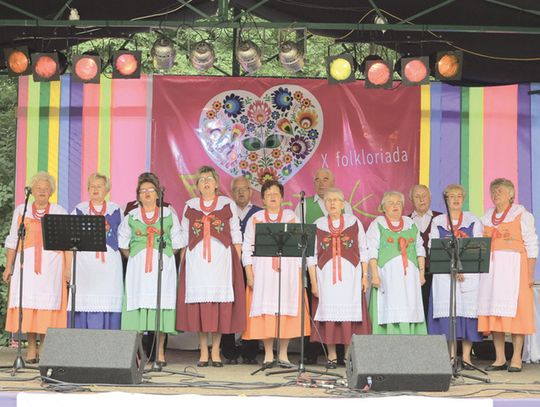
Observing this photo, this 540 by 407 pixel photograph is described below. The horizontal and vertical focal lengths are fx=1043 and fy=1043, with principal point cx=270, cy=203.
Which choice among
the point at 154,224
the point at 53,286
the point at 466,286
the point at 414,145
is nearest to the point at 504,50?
the point at 414,145

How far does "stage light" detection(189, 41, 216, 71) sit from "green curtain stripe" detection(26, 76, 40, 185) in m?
2.00

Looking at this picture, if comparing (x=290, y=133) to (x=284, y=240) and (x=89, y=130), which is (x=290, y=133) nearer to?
(x=89, y=130)

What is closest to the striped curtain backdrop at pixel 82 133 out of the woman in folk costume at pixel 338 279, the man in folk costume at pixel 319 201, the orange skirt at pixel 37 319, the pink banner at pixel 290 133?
the pink banner at pixel 290 133

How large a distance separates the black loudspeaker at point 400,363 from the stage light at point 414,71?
138 inches

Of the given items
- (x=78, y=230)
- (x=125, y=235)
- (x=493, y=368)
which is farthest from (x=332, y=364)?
(x=78, y=230)

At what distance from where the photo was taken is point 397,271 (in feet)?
30.5

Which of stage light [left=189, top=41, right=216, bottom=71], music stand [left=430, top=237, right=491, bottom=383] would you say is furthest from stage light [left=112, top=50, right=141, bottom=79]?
music stand [left=430, top=237, right=491, bottom=383]

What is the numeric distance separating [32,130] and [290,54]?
9.60ft

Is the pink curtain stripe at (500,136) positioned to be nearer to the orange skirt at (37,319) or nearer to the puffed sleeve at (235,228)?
the puffed sleeve at (235,228)

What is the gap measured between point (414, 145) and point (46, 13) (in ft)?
13.0

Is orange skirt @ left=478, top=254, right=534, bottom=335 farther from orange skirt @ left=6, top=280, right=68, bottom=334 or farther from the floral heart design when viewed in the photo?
orange skirt @ left=6, top=280, right=68, bottom=334

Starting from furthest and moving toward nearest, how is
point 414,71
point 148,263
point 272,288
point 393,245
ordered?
1. point 414,71
2. point 393,245
3. point 272,288
4. point 148,263

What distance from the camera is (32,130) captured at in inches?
427

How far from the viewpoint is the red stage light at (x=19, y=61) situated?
975 centimetres
